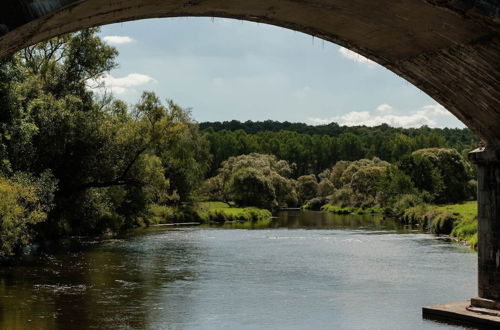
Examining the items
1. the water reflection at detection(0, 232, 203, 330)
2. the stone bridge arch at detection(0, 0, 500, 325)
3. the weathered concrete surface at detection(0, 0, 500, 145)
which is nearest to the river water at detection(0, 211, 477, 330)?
the water reflection at detection(0, 232, 203, 330)

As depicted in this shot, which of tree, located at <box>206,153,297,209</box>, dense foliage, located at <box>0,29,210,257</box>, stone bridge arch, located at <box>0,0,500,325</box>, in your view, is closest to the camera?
stone bridge arch, located at <box>0,0,500,325</box>

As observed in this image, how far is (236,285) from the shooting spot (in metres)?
18.5

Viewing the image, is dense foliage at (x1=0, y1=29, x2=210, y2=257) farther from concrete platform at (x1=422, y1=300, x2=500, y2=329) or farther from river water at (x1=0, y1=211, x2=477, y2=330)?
concrete platform at (x1=422, y1=300, x2=500, y2=329)

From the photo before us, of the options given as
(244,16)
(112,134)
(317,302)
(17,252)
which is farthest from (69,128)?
(244,16)

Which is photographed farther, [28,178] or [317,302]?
[28,178]

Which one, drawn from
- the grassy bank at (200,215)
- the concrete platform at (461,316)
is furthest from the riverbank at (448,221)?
the concrete platform at (461,316)

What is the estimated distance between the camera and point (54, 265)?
23.1 metres

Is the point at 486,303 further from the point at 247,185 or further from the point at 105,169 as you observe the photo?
the point at 247,185

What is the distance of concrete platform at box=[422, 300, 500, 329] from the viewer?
37.8ft

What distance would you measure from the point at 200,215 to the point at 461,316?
41.6 m

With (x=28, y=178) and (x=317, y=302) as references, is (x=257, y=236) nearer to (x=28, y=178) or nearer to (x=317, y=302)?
(x=28, y=178)

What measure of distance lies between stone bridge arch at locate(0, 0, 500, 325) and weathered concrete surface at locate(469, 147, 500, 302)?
0.02m

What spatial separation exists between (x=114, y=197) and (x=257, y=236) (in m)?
9.08

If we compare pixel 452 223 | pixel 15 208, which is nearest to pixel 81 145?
pixel 15 208
